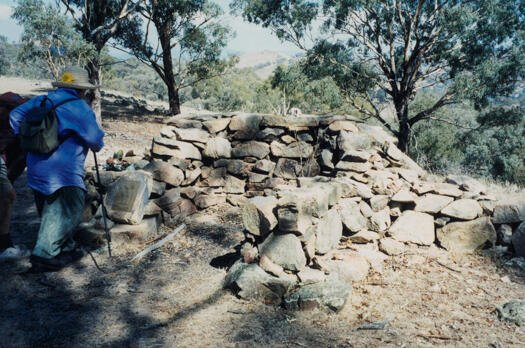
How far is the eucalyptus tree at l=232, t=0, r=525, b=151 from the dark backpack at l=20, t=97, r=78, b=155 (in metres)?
13.1

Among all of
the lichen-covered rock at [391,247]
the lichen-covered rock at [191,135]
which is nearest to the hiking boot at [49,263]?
the lichen-covered rock at [191,135]

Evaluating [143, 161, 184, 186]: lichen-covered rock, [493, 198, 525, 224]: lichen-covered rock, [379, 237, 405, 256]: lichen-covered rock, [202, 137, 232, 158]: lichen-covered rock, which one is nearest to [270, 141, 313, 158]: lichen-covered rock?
[202, 137, 232, 158]: lichen-covered rock

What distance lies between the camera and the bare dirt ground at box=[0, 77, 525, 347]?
2.88m

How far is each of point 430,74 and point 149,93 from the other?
37.8 meters

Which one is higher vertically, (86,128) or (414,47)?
(414,47)

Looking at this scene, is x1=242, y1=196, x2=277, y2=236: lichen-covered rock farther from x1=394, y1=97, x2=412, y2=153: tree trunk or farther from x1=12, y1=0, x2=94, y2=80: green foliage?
x1=394, y1=97, x2=412, y2=153: tree trunk

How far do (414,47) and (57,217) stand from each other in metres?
15.9

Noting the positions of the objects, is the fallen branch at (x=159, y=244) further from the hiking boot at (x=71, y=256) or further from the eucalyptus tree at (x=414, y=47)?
the eucalyptus tree at (x=414, y=47)

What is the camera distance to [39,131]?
3.36 metres

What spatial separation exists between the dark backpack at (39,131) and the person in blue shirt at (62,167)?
0.34 feet

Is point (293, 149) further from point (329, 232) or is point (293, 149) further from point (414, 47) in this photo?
point (414, 47)

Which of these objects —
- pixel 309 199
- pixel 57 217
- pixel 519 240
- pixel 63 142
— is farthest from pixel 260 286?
pixel 519 240

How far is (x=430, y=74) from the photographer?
15766 millimetres

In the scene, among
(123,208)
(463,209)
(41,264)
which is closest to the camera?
(41,264)
